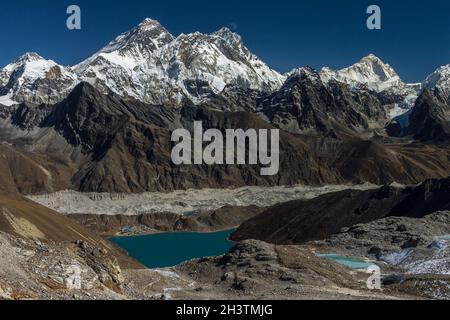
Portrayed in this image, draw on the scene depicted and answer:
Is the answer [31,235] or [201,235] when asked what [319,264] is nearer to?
[31,235]

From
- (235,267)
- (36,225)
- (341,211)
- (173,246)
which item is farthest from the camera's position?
(173,246)

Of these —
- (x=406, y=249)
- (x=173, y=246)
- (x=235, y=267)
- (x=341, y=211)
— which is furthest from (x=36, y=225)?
(x=173, y=246)

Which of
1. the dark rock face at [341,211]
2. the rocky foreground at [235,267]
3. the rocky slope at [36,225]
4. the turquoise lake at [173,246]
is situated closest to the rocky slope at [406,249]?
the rocky foreground at [235,267]

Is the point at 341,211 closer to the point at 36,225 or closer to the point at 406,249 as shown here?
the point at 406,249

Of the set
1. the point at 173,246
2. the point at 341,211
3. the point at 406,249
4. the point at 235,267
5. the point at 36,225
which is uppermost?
the point at 341,211

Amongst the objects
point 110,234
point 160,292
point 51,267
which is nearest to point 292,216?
point 110,234

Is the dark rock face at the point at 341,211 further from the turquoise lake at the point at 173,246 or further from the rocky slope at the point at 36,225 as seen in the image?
the rocky slope at the point at 36,225
